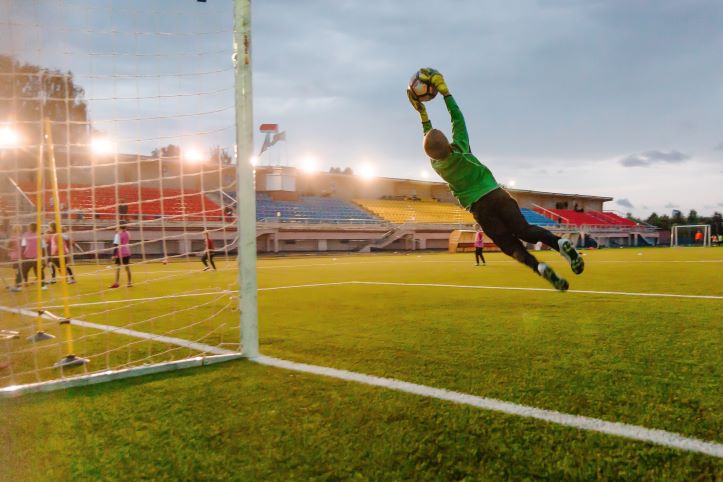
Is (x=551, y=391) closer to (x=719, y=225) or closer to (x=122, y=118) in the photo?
(x=122, y=118)

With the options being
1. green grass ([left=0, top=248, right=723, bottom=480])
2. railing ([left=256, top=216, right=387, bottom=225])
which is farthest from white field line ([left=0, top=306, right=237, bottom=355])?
railing ([left=256, top=216, right=387, bottom=225])

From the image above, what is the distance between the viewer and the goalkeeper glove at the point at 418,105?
176 inches

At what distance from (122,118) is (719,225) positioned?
68.5 m

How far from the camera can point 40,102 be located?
4.57 metres

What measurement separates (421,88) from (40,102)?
3368 millimetres

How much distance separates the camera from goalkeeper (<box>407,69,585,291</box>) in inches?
173

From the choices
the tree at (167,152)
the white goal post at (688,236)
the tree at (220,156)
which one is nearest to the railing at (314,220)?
the tree at (167,152)

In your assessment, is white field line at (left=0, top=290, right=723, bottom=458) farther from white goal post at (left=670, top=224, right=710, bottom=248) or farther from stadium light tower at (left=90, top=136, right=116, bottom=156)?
white goal post at (left=670, top=224, right=710, bottom=248)

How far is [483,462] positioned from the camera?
245 cm

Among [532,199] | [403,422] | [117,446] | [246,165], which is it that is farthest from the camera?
[532,199]

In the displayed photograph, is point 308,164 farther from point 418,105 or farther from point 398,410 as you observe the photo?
point 398,410

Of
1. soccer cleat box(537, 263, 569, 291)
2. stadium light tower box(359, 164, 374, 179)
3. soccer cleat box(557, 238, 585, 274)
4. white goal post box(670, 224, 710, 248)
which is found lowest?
white goal post box(670, 224, 710, 248)

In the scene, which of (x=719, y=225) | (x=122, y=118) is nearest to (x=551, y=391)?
(x=122, y=118)

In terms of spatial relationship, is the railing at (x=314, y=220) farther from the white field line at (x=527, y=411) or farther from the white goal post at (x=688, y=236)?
the white goal post at (x=688, y=236)
